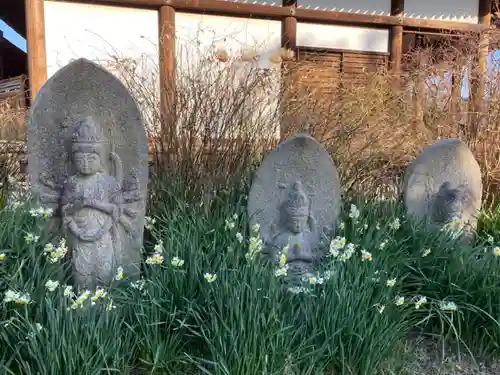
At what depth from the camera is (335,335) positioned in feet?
6.30

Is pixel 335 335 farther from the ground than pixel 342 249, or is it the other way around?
pixel 342 249

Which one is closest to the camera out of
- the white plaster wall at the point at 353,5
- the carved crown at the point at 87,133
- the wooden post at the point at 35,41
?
the carved crown at the point at 87,133

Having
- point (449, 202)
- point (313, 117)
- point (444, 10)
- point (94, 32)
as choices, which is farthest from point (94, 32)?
point (444, 10)

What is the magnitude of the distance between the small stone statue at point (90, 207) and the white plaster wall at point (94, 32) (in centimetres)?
330

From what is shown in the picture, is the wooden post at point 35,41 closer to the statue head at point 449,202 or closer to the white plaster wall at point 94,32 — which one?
the white plaster wall at point 94,32

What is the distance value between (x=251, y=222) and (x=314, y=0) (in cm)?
514

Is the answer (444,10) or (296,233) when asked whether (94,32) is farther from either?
(444,10)

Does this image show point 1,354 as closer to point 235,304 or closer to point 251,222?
point 235,304

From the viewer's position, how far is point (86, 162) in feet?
7.15

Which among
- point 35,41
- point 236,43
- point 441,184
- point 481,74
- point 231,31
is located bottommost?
point 441,184

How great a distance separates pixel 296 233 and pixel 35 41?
449 centimetres

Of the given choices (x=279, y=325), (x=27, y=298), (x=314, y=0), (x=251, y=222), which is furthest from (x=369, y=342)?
(x=314, y=0)

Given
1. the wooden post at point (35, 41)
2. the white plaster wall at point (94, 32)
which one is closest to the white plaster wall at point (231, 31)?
the white plaster wall at point (94, 32)

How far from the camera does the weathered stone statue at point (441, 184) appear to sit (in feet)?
9.79
